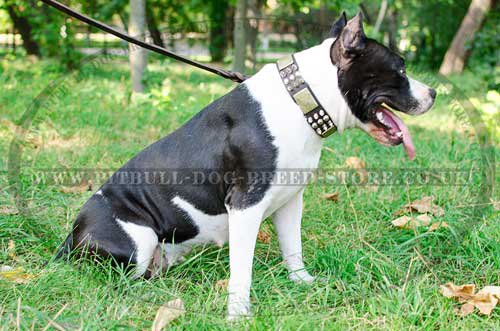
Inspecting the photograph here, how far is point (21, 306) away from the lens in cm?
203

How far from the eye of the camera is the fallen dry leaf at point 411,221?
2996mm

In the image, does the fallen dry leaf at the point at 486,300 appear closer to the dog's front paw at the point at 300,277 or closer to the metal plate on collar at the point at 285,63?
the dog's front paw at the point at 300,277

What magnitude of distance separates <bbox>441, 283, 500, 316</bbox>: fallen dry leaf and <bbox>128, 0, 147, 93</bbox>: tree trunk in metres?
4.68

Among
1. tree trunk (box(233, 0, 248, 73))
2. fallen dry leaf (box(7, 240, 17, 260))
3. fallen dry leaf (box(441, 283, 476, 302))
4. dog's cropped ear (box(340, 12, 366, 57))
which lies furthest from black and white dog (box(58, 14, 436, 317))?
tree trunk (box(233, 0, 248, 73))

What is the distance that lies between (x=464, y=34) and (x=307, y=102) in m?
9.73

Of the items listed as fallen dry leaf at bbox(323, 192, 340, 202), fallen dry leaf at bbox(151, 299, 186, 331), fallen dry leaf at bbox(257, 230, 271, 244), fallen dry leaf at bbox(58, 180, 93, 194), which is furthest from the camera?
fallen dry leaf at bbox(58, 180, 93, 194)

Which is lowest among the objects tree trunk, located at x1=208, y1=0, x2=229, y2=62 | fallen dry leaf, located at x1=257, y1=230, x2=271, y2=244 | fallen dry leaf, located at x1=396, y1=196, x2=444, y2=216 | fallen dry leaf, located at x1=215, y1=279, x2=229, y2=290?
tree trunk, located at x1=208, y1=0, x2=229, y2=62

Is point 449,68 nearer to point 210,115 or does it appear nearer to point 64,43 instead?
point 64,43

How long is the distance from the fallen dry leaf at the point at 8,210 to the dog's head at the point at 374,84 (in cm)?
205

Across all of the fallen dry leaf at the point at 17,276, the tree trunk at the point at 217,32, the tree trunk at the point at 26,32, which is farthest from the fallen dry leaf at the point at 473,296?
the tree trunk at the point at 217,32

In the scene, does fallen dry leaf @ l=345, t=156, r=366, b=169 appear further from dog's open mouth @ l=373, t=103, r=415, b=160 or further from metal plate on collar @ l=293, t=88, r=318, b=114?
metal plate on collar @ l=293, t=88, r=318, b=114

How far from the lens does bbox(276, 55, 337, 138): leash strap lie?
216 centimetres

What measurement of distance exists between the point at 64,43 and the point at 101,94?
2927mm

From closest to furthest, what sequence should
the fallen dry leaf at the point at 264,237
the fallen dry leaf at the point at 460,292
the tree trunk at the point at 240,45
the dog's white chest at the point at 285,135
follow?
the dog's white chest at the point at 285,135
the fallen dry leaf at the point at 460,292
the fallen dry leaf at the point at 264,237
the tree trunk at the point at 240,45
